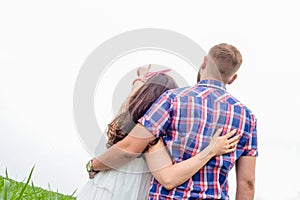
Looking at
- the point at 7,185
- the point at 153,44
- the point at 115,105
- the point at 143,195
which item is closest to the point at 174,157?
the point at 143,195

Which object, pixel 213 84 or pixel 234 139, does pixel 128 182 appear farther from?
pixel 213 84

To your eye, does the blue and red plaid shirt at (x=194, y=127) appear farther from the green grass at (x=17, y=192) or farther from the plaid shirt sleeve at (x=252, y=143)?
the green grass at (x=17, y=192)

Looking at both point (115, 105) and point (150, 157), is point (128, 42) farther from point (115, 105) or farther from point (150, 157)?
point (150, 157)

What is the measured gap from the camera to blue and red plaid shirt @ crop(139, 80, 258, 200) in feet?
9.69

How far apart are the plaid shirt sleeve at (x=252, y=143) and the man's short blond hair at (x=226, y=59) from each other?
351 millimetres

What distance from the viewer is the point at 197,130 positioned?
297cm

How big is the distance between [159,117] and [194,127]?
24cm

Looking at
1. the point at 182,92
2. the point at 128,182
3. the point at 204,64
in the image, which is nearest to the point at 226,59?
the point at 204,64

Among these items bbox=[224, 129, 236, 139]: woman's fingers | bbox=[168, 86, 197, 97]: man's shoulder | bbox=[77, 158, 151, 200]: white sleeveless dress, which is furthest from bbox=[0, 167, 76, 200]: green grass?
bbox=[224, 129, 236, 139]: woman's fingers

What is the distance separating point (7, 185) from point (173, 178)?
1.91 m

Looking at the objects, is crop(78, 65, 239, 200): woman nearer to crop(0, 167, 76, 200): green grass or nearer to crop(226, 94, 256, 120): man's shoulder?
crop(226, 94, 256, 120): man's shoulder

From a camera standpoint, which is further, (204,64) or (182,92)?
(204,64)

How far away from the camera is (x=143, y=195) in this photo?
10.5 feet

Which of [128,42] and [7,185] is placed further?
[128,42]
